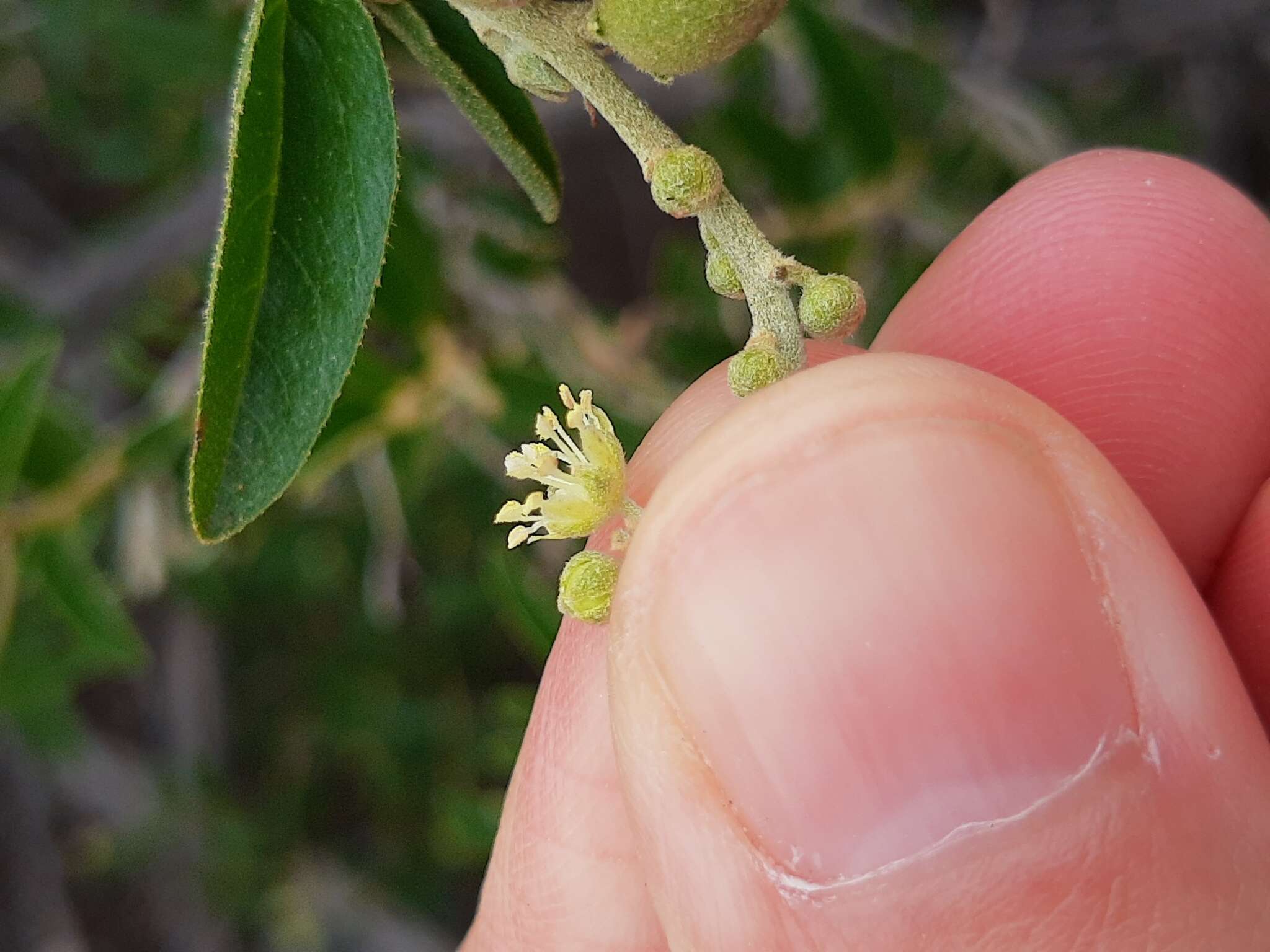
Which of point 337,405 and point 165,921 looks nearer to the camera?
point 337,405

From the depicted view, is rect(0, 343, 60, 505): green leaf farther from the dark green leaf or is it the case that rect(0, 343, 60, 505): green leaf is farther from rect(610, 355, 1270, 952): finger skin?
rect(610, 355, 1270, 952): finger skin

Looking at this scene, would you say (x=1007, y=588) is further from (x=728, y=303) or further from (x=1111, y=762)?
(x=728, y=303)

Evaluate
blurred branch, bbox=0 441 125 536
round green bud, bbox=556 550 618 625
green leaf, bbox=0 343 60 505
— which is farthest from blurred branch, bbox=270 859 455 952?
round green bud, bbox=556 550 618 625

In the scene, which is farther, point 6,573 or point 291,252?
point 6,573

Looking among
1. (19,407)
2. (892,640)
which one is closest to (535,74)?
(892,640)

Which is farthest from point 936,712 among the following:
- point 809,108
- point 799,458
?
point 809,108

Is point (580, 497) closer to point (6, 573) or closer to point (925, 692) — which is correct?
point (925, 692)
